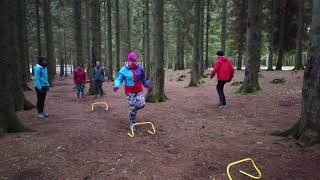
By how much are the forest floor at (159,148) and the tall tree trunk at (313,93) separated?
322 mm

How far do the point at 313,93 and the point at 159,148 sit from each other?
3.59 meters

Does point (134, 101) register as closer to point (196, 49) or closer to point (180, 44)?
point (196, 49)

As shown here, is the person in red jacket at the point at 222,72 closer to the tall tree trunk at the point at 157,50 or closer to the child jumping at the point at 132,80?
the tall tree trunk at the point at 157,50

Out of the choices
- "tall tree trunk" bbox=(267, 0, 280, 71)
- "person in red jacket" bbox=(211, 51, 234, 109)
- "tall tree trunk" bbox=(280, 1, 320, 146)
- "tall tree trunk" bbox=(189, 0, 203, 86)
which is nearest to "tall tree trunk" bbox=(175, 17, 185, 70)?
"tall tree trunk" bbox=(267, 0, 280, 71)

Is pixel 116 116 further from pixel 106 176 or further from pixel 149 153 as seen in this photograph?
pixel 106 176

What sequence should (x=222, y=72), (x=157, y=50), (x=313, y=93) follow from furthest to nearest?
(x=157, y=50) < (x=222, y=72) < (x=313, y=93)

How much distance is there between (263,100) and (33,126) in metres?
9.44

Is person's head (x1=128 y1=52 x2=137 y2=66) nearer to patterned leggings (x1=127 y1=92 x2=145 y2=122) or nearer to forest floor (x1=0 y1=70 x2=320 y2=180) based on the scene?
patterned leggings (x1=127 y1=92 x2=145 y2=122)

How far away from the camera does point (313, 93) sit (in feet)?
22.9

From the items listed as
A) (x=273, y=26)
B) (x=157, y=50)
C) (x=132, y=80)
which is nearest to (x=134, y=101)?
(x=132, y=80)

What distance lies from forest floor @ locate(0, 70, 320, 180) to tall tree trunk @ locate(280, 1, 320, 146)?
0.32m

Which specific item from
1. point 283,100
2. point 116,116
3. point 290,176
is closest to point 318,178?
point 290,176

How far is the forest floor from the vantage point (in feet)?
20.3

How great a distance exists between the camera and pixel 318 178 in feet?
18.6
